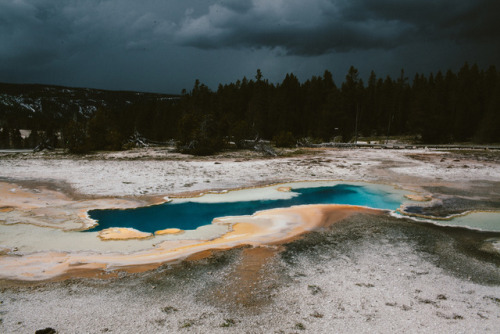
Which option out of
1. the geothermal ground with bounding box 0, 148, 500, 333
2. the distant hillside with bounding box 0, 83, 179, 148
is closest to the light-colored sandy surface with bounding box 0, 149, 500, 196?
the geothermal ground with bounding box 0, 148, 500, 333

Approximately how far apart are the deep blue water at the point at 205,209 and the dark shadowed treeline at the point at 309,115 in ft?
53.2

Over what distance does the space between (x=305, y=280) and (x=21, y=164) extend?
2276 centimetres

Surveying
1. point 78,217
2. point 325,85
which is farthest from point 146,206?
point 325,85

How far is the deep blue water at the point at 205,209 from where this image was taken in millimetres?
10352

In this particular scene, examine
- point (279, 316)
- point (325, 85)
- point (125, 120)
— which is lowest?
point (279, 316)

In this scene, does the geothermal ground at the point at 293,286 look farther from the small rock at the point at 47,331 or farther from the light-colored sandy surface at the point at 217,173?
the light-colored sandy surface at the point at 217,173

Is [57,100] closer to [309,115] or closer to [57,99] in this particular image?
[57,99]

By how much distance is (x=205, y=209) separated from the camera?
12086 mm

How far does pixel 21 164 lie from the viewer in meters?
22.1

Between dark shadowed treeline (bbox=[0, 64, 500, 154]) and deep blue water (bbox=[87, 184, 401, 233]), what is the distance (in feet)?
53.2

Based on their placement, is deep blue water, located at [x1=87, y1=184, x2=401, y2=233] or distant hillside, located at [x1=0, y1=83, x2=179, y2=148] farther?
distant hillside, located at [x1=0, y1=83, x2=179, y2=148]

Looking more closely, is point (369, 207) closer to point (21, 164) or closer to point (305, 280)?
point (305, 280)

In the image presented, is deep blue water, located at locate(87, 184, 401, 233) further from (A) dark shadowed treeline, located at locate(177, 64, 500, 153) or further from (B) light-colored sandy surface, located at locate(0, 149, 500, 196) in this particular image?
(A) dark shadowed treeline, located at locate(177, 64, 500, 153)

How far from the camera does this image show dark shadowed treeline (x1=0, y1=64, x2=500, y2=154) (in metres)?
31.9
